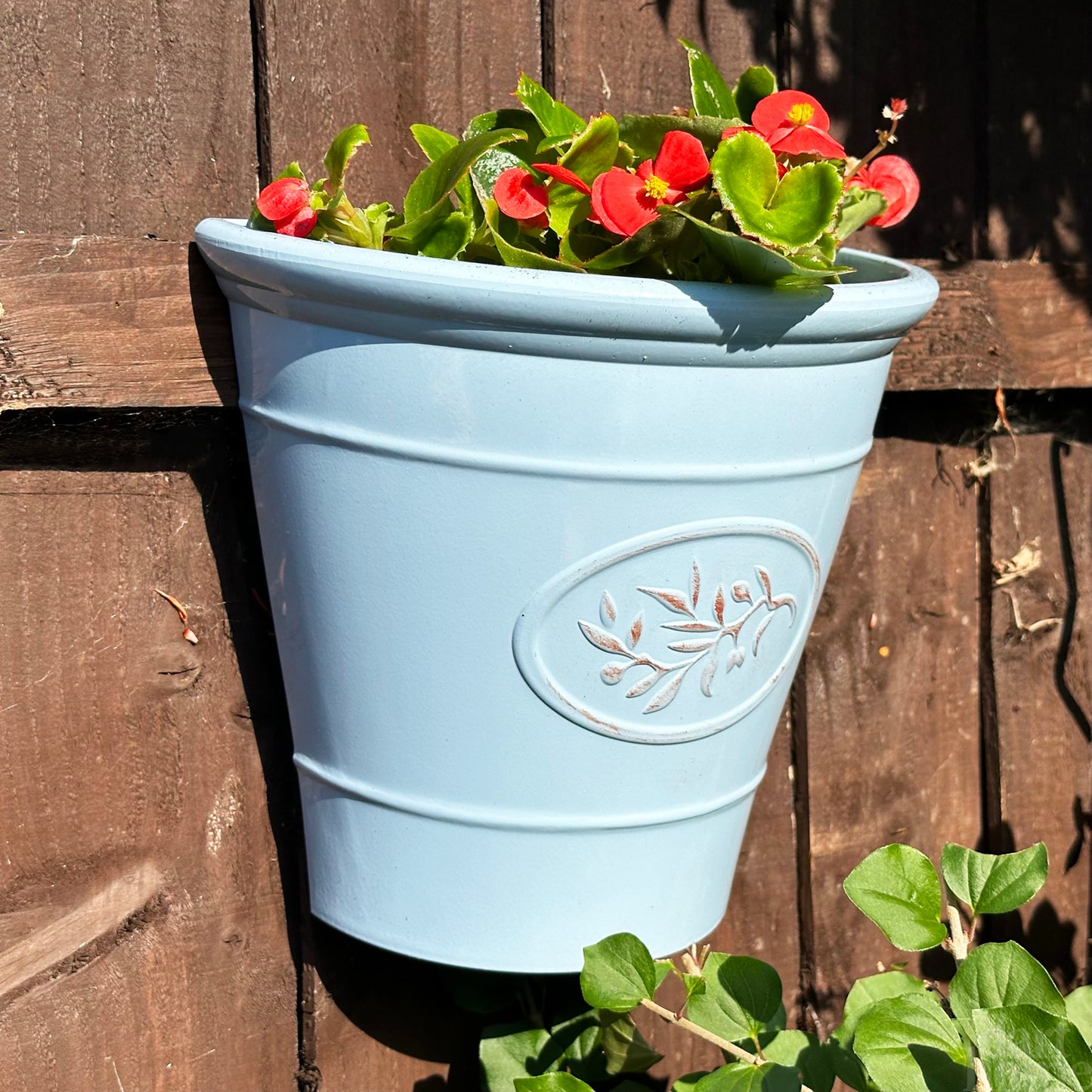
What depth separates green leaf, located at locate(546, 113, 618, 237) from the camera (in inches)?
25.6

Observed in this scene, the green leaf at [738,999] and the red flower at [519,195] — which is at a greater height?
the red flower at [519,195]

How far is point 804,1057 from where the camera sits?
83 cm

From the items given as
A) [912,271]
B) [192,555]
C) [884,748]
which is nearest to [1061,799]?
[884,748]

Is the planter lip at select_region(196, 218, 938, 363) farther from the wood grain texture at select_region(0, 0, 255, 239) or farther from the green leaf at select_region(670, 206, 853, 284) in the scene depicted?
the wood grain texture at select_region(0, 0, 255, 239)

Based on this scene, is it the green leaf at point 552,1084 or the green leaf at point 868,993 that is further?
the green leaf at point 868,993

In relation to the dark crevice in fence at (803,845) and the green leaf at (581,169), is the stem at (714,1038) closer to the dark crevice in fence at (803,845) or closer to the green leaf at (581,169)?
the dark crevice in fence at (803,845)

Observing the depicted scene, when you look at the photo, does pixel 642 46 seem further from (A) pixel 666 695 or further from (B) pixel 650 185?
(A) pixel 666 695

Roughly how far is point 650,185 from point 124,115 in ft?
1.25

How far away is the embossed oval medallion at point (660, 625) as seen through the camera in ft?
2.21

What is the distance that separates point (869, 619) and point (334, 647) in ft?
2.02

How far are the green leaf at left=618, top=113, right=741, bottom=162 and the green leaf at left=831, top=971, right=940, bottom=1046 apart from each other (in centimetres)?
61

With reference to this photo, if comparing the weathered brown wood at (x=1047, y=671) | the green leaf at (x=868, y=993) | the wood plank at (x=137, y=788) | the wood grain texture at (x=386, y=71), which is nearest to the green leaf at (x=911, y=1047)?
the green leaf at (x=868, y=993)

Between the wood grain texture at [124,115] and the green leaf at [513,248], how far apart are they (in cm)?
24

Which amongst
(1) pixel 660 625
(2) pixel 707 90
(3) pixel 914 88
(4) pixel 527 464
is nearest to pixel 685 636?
(1) pixel 660 625
